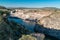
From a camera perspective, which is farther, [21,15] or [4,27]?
[21,15]

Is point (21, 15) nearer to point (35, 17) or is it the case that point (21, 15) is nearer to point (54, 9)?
point (35, 17)

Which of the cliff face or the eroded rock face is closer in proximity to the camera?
the eroded rock face

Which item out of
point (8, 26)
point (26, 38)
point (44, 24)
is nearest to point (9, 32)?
point (8, 26)

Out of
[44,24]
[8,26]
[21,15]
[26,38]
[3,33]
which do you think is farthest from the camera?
[21,15]

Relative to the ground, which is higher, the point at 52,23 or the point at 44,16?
the point at 44,16

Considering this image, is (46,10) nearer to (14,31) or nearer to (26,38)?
(14,31)

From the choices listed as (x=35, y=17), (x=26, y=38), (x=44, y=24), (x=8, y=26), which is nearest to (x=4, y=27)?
(x=8, y=26)

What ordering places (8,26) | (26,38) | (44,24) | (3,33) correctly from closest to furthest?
(26,38) < (3,33) < (8,26) < (44,24)

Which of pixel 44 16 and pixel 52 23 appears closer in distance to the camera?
pixel 52 23

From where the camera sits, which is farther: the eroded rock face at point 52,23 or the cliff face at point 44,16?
the cliff face at point 44,16

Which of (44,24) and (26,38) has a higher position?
(26,38)
